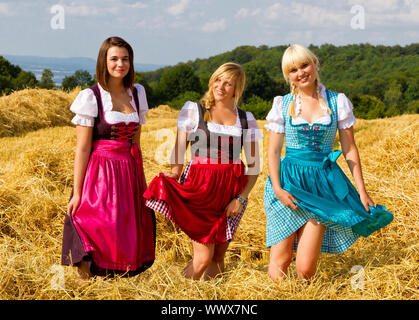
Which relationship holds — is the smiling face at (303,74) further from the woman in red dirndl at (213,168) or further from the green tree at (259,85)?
the green tree at (259,85)

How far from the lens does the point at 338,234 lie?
3.05 m

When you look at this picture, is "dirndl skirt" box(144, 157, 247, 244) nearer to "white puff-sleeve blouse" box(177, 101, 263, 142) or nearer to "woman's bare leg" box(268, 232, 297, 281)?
"white puff-sleeve blouse" box(177, 101, 263, 142)

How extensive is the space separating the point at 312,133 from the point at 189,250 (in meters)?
1.83

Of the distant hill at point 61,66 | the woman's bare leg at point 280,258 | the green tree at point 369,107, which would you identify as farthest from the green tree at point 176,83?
the woman's bare leg at point 280,258

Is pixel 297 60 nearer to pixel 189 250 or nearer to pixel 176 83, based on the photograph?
pixel 189 250

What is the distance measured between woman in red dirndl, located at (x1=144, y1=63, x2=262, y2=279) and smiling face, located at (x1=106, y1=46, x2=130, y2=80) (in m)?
0.50

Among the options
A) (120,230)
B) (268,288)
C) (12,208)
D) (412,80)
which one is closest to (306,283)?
(268,288)

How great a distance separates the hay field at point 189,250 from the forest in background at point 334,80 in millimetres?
14898

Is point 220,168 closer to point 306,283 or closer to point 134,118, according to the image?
point 134,118

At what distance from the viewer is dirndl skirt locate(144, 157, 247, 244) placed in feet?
9.91

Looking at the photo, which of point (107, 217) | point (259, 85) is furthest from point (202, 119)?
point (259, 85)

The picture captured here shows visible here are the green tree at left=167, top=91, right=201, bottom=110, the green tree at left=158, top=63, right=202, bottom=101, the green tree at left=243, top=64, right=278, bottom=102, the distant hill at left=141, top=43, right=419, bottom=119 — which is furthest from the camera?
the green tree at left=158, top=63, right=202, bottom=101

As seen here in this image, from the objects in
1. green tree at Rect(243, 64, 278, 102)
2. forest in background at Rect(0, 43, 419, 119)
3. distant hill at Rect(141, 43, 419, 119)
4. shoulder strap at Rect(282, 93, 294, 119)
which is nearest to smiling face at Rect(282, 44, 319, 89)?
shoulder strap at Rect(282, 93, 294, 119)
